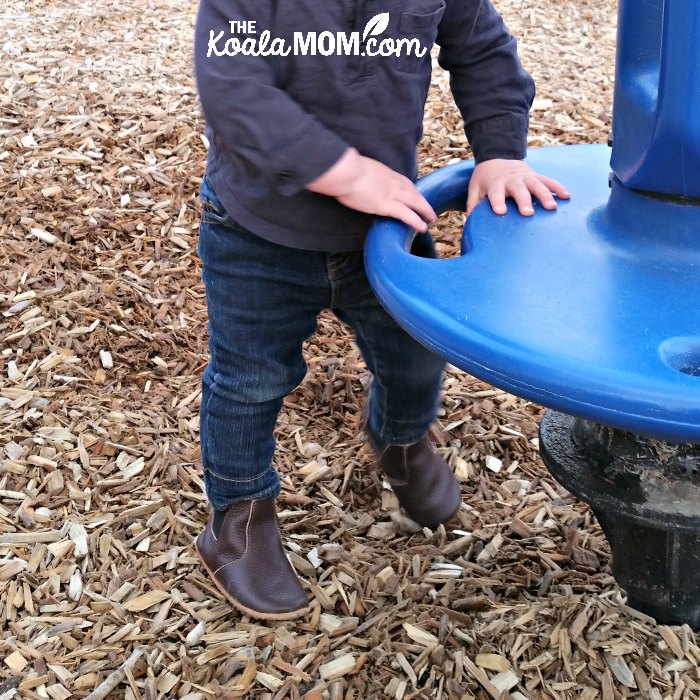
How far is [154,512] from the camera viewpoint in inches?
82.9

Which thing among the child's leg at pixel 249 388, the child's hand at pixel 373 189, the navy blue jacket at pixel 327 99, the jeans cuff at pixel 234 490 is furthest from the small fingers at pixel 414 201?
the jeans cuff at pixel 234 490

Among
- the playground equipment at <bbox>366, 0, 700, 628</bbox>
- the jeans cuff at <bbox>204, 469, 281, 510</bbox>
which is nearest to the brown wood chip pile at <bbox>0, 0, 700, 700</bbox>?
the jeans cuff at <bbox>204, 469, 281, 510</bbox>

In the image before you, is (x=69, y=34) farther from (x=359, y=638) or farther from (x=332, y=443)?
(x=359, y=638)

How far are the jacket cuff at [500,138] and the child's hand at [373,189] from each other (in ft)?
0.68

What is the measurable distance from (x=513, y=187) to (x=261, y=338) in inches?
19.1

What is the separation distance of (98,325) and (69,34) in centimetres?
200

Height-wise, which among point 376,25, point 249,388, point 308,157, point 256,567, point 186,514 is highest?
point 376,25

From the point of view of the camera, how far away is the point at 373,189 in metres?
1.41

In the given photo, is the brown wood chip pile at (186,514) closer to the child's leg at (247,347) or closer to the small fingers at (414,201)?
the child's leg at (247,347)

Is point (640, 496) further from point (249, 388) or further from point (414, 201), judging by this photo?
point (249, 388)

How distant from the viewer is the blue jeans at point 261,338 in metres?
1.61

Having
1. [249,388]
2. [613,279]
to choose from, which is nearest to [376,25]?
[613,279]

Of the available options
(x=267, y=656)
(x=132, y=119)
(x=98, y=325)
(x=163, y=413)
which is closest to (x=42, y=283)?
(x=98, y=325)

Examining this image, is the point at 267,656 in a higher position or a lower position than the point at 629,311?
lower
